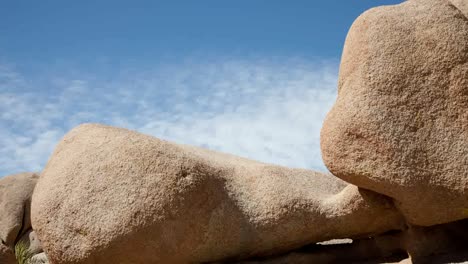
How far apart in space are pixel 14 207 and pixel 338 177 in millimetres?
8253

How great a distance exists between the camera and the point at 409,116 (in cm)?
461

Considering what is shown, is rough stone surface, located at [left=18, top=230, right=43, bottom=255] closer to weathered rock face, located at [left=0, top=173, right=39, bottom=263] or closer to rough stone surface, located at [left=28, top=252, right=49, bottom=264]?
weathered rock face, located at [left=0, top=173, right=39, bottom=263]

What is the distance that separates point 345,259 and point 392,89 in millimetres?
1897

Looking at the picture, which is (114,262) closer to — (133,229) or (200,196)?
(133,229)

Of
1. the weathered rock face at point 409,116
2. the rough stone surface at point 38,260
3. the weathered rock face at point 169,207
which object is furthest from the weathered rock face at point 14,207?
the weathered rock face at point 409,116

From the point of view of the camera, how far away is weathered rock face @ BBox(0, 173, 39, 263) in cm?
1082

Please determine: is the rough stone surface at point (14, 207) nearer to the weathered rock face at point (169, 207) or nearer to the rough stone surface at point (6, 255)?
the rough stone surface at point (6, 255)

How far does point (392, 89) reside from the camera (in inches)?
183

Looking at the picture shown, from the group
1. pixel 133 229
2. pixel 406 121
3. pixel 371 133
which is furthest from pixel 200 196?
pixel 406 121

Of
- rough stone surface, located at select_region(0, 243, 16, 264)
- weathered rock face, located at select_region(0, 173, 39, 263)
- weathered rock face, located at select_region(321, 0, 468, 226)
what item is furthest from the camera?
weathered rock face, located at select_region(0, 173, 39, 263)

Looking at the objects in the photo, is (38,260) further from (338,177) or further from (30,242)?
(338,177)

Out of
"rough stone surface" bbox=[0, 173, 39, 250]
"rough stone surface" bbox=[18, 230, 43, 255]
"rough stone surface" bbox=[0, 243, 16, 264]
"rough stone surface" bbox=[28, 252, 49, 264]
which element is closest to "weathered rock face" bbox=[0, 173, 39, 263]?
"rough stone surface" bbox=[0, 173, 39, 250]

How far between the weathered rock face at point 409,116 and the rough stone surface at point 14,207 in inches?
323

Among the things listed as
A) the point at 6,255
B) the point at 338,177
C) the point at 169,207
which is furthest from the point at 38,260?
the point at 338,177
